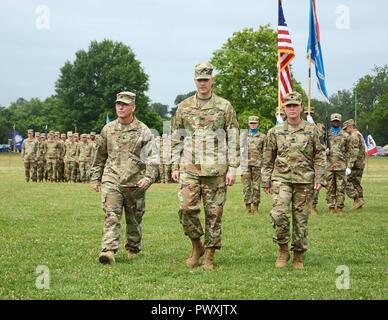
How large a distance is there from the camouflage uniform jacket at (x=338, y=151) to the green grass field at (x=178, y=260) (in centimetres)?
140

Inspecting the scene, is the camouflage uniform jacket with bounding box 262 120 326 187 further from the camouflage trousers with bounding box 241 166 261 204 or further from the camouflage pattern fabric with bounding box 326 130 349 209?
the camouflage pattern fabric with bounding box 326 130 349 209

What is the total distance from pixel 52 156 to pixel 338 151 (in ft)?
58.0

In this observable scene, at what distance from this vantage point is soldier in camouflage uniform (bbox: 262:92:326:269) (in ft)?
29.2

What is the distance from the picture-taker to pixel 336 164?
1689cm

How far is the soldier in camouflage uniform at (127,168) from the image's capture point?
942cm

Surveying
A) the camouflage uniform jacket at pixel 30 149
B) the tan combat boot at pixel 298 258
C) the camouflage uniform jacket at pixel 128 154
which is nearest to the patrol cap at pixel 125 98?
the camouflage uniform jacket at pixel 128 154

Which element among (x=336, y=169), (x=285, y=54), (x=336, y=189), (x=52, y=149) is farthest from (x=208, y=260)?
(x=52, y=149)

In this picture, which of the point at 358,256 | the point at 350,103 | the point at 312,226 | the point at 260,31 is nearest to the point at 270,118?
the point at 260,31

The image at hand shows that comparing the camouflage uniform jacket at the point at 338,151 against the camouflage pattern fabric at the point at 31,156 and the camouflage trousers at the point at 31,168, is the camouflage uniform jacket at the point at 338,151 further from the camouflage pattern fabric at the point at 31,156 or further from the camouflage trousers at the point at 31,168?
the camouflage trousers at the point at 31,168

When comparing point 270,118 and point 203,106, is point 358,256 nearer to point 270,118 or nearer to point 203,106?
point 203,106

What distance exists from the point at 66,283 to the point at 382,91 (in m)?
107

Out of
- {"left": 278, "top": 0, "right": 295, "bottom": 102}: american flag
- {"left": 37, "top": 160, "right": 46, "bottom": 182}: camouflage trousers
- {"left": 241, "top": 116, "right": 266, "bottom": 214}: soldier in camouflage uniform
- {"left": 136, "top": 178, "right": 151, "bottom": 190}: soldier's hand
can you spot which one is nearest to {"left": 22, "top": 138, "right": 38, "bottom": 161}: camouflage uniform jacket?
{"left": 37, "top": 160, "right": 46, "bottom": 182}: camouflage trousers
